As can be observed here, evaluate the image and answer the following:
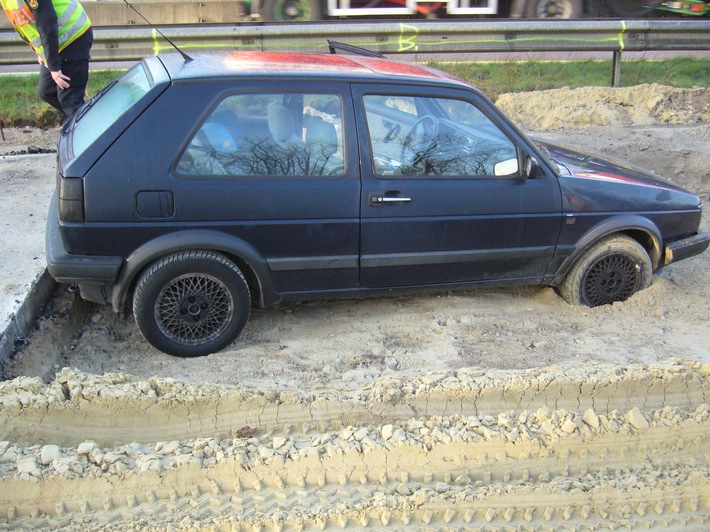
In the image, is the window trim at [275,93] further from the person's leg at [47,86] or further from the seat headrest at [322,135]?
the person's leg at [47,86]

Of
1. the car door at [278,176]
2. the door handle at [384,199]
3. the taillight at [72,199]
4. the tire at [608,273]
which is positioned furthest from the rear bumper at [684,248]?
the taillight at [72,199]

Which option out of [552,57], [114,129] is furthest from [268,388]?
[552,57]

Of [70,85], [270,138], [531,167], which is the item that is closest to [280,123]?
[270,138]

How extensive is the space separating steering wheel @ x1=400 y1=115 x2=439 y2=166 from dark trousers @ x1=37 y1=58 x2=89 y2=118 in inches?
145

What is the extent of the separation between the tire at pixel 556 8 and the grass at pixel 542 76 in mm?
1383

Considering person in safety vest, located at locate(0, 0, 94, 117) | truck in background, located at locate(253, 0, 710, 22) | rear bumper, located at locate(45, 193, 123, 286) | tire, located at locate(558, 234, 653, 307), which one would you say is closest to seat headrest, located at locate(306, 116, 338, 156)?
rear bumper, located at locate(45, 193, 123, 286)

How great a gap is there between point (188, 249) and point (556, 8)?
399 inches

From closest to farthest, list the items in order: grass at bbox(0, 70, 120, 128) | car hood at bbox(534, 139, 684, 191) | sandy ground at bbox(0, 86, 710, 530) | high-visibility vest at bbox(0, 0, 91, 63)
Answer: sandy ground at bbox(0, 86, 710, 530), car hood at bbox(534, 139, 684, 191), high-visibility vest at bbox(0, 0, 91, 63), grass at bbox(0, 70, 120, 128)

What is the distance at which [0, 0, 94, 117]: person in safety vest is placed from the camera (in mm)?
6430

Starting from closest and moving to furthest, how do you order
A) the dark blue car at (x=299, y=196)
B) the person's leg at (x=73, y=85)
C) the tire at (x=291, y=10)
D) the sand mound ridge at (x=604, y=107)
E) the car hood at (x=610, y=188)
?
the dark blue car at (x=299, y=196) → the car hood at (x=610, y=188) → the person's leg at (x=73, y=85) → the sand mound ridge at (x=604, y=107) → the tire at (x=291, y=10)

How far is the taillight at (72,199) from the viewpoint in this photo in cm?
438

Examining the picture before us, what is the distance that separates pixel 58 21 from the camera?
6746mm

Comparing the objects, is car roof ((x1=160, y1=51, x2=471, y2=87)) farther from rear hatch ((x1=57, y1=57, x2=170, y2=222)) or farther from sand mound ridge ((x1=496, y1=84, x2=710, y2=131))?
sand mound ridge ((x1=496, y1=84, x2=710, y2=131))

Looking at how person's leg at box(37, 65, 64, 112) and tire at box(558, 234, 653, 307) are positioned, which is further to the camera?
person's leg at box(37, 65, 64, 112)
